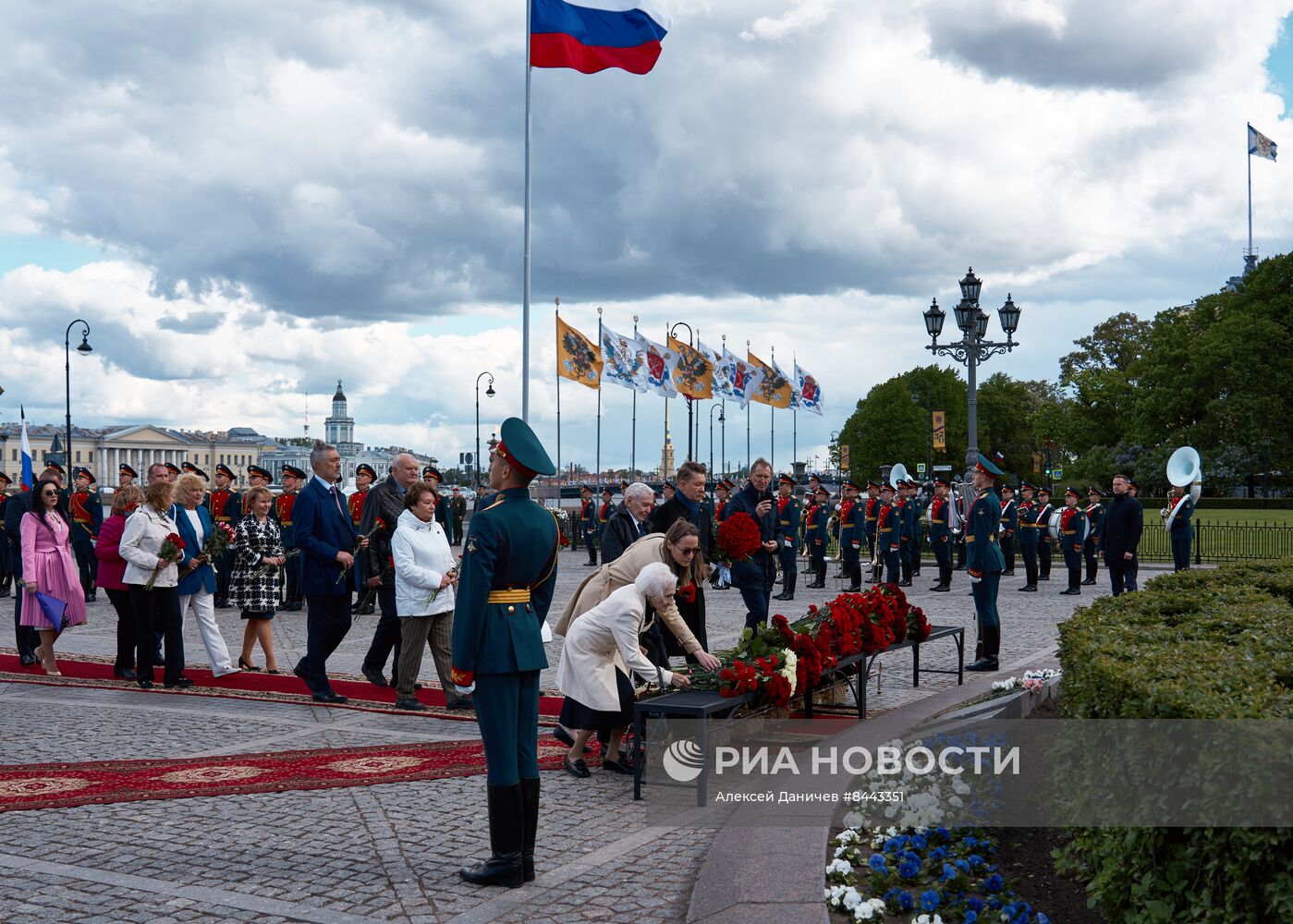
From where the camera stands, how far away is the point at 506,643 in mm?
5316

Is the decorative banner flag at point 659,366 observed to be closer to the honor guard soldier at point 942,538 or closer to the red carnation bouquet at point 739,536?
the honor guard soldier at point 942,538

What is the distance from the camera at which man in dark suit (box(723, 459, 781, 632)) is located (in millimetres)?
11180

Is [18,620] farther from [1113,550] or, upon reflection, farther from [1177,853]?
[1113,550]

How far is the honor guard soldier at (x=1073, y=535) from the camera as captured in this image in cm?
2192

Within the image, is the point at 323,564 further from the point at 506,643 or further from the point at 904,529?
the point at 904,529

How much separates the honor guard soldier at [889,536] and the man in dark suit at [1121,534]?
5.76 metres

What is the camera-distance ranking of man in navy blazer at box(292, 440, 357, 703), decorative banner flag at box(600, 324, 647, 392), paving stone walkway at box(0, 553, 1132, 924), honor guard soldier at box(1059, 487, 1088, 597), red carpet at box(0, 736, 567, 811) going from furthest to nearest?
decorative banner flag at box(600, 324, 647, 392) < honor guard soldier at box(1059, 487, 1088, 597) < man in navy blazer at box(292, 440, 357, 703) < red carpet at box(0, 736, 567, 811) < paving stone walkway at box(0, 553, 1132, 924)

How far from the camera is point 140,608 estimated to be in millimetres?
10898

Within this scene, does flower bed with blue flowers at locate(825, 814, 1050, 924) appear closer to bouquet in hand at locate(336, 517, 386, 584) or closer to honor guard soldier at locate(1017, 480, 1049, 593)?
bouquet in hand at locate(336, 517, 386, 584)

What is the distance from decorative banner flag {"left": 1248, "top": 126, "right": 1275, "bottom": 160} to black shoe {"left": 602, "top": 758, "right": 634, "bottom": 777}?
81.0 meters

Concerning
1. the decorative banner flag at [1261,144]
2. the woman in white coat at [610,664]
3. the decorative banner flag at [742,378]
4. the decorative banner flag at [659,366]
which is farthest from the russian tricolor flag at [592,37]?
the decorative banner flag at [1261,144]

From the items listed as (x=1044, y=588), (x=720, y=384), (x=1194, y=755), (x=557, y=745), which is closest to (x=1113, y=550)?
(x=1044, y=588)

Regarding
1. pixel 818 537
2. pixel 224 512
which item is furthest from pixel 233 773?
pixel 818 537

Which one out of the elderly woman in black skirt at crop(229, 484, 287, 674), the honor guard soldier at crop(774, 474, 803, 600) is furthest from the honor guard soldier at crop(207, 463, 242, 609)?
the honor guard soldier at crop(774, 474, 803, 600)
